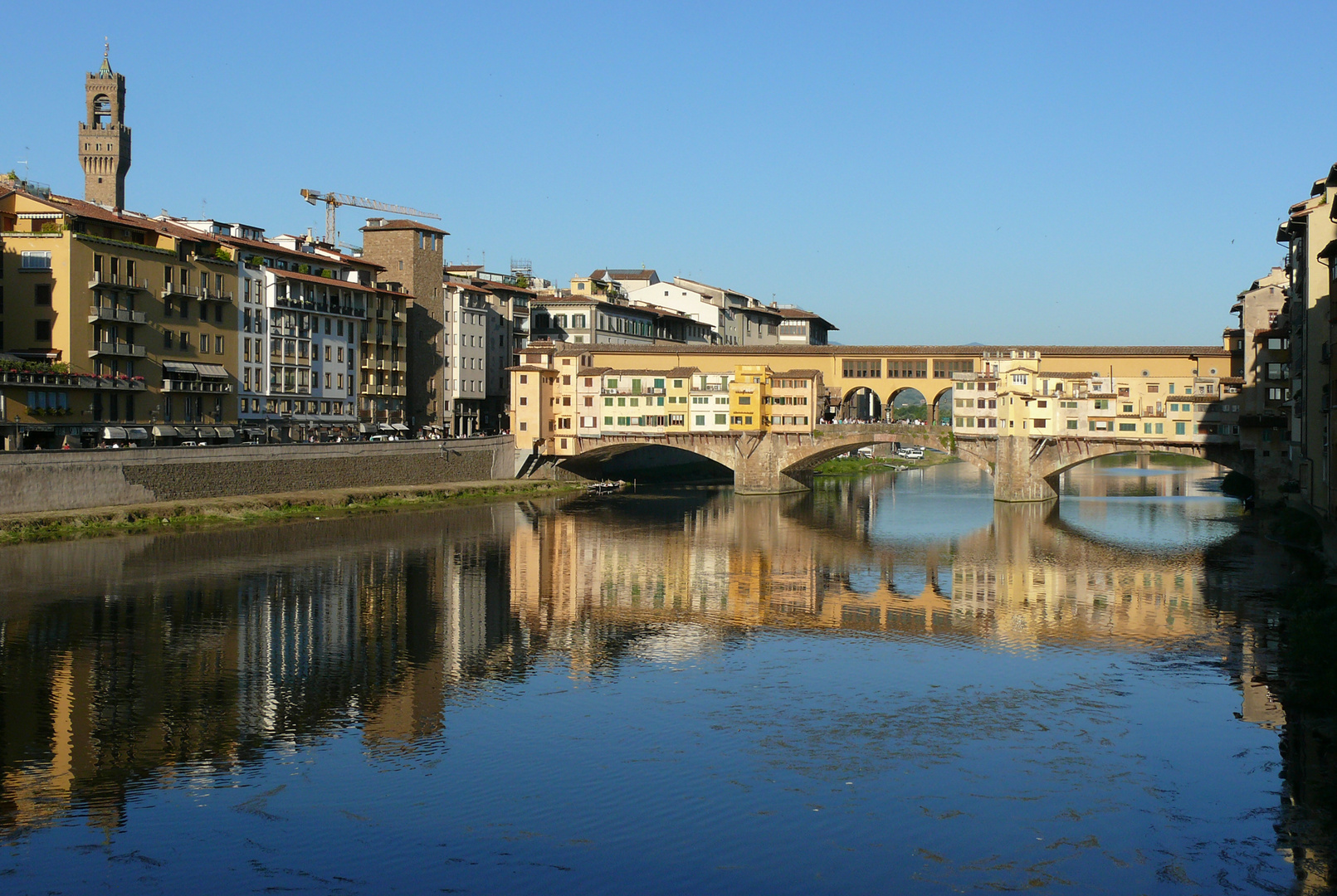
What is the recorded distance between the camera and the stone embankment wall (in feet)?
167

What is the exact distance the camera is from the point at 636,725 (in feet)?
84.1

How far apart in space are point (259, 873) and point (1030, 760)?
12.9 meters

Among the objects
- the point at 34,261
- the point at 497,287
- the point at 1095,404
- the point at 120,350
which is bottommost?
the point at 1095,404

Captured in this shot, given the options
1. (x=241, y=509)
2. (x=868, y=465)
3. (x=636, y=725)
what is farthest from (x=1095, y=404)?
(x=636, y=725)

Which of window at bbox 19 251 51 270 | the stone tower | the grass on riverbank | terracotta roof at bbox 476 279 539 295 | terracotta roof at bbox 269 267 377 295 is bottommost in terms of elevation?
the grass on riverbank

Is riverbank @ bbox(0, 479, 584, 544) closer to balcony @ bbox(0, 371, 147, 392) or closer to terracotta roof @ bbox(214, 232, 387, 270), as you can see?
balcony @ bbox(0, 371, 147, 392)

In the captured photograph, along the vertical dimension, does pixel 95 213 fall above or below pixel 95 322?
above

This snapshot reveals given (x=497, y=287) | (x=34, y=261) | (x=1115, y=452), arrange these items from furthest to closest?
(x=497, y=287), (x=1115, y=452), (x=34, y=261)

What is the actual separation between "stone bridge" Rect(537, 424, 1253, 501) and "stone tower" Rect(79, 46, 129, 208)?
1581 inches

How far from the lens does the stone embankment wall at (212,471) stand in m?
51.0

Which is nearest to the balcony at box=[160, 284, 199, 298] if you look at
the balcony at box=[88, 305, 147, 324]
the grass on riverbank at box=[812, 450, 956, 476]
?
the balcony at box=[88, 305, 147, 324]

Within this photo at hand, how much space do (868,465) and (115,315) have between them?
63883mm

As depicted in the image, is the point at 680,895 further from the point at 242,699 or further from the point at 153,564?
the point at 153,564

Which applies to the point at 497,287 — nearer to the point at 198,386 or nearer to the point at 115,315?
the point at 198,386
